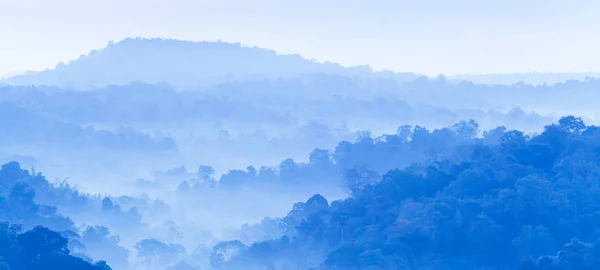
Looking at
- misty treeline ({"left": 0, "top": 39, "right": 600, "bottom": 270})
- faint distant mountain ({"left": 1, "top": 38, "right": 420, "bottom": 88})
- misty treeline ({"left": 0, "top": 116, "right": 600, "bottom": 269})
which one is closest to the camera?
misty treeline ({"left": 0, "top": 116, "right": 600, "bottom": 269})

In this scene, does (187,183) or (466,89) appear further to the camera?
(466,89)

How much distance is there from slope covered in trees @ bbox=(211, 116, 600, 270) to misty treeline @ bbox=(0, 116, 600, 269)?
2.1 inches

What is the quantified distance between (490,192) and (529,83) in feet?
368

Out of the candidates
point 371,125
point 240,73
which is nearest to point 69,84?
point 240,73

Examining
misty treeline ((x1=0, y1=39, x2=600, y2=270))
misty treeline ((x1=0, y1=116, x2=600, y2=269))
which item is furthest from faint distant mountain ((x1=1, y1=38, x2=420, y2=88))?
misty treeline ((x1=0, y1=116, x2=600, y2=269))

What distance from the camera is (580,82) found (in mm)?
138875

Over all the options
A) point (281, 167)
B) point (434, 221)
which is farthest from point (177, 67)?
point (434, 221)

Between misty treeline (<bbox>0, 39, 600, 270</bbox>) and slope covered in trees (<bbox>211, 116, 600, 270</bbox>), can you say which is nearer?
slope covered in trees (<bbox>211, 116, 600, 270</bbox>)

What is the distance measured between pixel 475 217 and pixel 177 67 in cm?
13841

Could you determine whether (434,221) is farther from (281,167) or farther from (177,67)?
(177,67)

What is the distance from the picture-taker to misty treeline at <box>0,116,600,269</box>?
38125 millimetres

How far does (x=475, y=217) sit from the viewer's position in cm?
4066

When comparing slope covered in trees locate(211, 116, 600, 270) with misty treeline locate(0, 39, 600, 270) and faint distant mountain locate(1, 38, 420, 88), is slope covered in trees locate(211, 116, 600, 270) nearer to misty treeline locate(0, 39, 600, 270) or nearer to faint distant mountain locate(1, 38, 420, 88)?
misty treeline locate(0, 39, 600, 270)

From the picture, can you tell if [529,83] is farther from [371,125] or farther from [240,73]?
[240,73]
